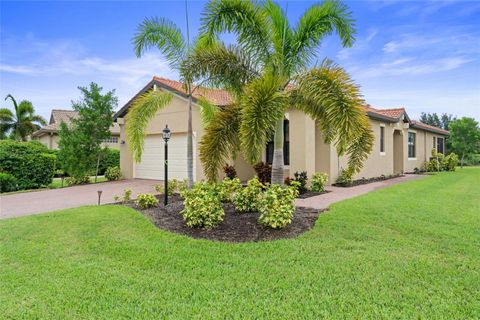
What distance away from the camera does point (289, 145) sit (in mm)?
13578

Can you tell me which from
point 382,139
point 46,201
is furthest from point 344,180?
point 46,201

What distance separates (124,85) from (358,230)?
53.4 ft

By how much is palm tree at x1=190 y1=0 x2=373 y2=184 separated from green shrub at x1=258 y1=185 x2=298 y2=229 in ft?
1.99

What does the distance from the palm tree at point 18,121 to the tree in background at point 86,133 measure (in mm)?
17017

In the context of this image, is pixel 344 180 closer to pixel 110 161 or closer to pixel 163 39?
pixel 163 39

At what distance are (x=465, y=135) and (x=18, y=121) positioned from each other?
42667 mm

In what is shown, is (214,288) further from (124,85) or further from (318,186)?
(124,85)

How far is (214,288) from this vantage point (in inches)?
148

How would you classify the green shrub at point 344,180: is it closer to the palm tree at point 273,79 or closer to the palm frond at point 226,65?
the palm tree at point 273,79

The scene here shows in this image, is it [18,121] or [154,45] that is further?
[18,121]

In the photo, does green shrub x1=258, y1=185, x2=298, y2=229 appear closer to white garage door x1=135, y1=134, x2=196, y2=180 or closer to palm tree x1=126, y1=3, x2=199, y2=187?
palm tree x1=126, y1=3, x2=199, y2=187

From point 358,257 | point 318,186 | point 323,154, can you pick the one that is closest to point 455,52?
point 323,154

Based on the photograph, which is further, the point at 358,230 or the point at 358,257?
the point at 358,230

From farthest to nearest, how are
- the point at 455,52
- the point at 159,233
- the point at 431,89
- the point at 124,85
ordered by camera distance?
the point at 431,89
the point at 124,85
the point at 455,52
the point at 159,233
